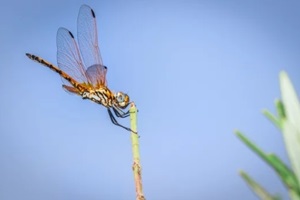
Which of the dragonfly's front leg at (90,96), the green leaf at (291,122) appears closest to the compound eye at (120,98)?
the dragonfly's front leg at (90,96)

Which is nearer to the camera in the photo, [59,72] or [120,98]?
[120,98]

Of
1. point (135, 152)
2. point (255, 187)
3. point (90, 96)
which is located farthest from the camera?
point (90, 96)

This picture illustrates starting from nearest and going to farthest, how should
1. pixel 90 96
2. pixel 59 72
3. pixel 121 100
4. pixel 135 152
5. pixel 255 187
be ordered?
pixel 255 187 < pixel 135 152 < pixel 121 100 < pixel 90 96 < pixel 59 72

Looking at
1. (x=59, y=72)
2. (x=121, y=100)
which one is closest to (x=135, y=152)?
(x=121, y=100)

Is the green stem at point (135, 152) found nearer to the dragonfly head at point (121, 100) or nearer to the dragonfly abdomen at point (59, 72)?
the dragonfly head at point (121, 100)

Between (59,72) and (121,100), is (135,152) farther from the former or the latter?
(59,72)

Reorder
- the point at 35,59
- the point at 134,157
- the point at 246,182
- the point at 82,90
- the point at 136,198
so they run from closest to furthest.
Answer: the point at 246,182
the point at 136,198
the point at 134,157
the point at 82,90
the point at 35,59

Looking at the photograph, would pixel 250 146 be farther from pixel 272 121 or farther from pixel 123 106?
pixel 123 106

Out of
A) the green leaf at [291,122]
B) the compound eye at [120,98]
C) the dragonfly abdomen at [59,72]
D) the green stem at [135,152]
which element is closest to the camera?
the green leaf at [291,122]

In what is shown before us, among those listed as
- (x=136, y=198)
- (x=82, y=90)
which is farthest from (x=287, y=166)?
(x=82, y=90)

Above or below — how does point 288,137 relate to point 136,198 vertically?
below

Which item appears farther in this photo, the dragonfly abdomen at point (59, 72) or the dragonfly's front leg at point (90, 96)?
the dragonfly abdomen at point (59, 72)
